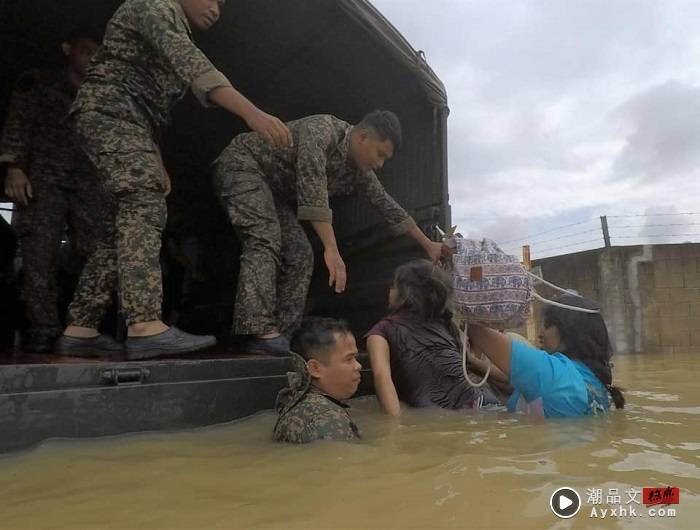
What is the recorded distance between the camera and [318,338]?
182 centimetres

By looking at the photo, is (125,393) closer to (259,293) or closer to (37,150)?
(259,293)

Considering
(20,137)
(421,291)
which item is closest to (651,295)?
(421,291)

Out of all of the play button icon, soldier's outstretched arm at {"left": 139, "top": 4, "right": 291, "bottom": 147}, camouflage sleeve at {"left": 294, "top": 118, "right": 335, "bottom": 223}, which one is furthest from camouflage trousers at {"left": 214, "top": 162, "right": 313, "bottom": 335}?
the play button icon

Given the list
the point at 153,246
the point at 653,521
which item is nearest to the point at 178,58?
the point at 153,246

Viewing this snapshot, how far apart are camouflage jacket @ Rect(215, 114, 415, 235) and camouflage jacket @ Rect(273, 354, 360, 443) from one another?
0.87 meters

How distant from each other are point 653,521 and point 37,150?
2.95m

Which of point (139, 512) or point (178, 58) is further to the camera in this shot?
point (178, 58)

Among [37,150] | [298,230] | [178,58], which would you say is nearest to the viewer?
[178,58]

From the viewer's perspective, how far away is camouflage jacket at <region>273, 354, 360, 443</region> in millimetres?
1627

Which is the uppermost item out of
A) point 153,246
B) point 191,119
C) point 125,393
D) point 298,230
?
point 191,119

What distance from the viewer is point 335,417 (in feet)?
5.44

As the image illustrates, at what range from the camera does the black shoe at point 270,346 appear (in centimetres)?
244

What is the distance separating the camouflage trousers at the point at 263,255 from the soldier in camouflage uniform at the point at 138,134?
427mm

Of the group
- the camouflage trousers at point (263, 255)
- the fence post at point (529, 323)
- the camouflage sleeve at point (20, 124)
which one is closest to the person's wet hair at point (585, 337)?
the camouflage trousers at point (263, 255)
